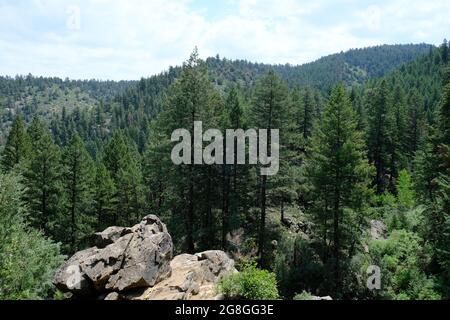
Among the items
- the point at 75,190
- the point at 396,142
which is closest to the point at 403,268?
the point at 75,190

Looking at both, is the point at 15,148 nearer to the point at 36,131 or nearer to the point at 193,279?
the point at 36,131

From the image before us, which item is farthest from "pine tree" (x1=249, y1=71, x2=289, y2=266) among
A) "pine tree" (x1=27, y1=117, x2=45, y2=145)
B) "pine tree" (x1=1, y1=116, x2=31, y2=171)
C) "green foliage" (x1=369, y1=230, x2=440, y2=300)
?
Result: "pine tree" (x1=27, y1=117, x2=45, y2=145)

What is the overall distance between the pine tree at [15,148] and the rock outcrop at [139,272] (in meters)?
25.7

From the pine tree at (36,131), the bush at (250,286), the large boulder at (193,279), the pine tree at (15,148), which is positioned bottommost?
the large boulder at (193,279)

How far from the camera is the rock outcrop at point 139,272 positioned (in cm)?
1494

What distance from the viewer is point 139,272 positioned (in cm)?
1523

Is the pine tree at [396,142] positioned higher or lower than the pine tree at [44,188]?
higher

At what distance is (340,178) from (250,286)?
14423 millimetres

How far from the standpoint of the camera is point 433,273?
79.1 ft

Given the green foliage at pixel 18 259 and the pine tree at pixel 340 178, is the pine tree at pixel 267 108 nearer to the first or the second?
the pine tree at pixel 340 178

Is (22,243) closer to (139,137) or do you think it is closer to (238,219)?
(238,219)

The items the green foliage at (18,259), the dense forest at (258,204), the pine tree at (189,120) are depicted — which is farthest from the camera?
the pine tree at (189,120)

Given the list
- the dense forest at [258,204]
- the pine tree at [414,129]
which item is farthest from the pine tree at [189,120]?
the pine tree at [414,129]

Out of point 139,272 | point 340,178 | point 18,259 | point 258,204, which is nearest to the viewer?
point 139,272
